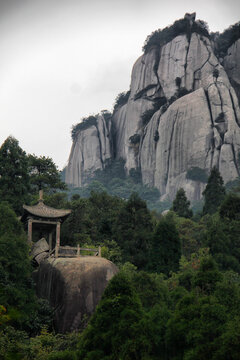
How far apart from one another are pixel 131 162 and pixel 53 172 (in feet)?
117

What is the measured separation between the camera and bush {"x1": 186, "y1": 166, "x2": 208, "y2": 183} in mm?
56250

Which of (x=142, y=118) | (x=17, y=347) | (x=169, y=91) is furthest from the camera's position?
(x=142, y=118)

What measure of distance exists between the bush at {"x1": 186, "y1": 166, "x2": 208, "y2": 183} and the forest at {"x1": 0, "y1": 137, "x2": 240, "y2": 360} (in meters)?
18.1

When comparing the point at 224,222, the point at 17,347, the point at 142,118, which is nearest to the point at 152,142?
the point at 142,118

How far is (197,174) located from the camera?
2229 inches

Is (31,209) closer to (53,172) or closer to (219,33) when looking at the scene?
(53,172)

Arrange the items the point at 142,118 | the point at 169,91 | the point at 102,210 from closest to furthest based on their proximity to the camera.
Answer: the point at 102,210 → the point at 169,91 → the point at 142,118

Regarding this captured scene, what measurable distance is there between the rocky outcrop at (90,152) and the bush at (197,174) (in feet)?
74.5

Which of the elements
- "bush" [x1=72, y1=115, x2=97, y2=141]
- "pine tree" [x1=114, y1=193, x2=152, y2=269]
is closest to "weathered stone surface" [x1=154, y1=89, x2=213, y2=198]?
"bush" [x1=72, y1=115, x2=97, y2=141]

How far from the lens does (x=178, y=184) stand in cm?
5906

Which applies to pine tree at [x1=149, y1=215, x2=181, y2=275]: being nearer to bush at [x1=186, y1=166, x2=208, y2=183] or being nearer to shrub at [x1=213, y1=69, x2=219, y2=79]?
bush at [x1=186, y1=166, x2=208, y2=183]

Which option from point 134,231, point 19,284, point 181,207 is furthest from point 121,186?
point 19,284

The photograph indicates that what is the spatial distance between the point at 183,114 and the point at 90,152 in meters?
23.3

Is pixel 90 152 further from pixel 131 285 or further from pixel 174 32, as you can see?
pixel 131 285
